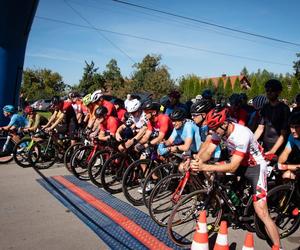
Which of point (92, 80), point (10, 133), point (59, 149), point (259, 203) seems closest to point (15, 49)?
point (10, 133)

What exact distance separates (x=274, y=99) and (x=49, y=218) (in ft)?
14.5

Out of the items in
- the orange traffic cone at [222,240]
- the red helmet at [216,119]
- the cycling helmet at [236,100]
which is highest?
the cycling helmet at [236,100]

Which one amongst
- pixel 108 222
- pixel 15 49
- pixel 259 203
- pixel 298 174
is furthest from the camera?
pixel 15 49

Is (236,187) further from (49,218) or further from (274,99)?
(49,218)

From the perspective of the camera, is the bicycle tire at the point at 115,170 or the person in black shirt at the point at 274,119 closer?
the person in black shirt at the point at 274,119

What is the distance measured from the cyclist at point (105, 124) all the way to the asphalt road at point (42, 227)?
1400 mm

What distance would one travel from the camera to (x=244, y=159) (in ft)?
13.7

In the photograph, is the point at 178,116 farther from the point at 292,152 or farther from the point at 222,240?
the point at 222,240

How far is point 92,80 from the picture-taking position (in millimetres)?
44688

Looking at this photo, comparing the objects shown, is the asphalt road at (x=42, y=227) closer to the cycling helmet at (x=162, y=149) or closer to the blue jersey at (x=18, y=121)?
the cycling helmet at (x=162, y=149)

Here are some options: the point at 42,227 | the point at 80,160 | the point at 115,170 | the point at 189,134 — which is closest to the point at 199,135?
the point at 189,134

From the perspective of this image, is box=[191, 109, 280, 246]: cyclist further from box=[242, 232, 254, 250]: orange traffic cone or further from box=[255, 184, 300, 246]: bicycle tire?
box=[242, 232, 254, 250]: orange traffic cone

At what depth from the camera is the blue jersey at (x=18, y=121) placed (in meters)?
9.03

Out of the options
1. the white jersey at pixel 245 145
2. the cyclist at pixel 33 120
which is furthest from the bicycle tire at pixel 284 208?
the cyclist at pixel 33 120
